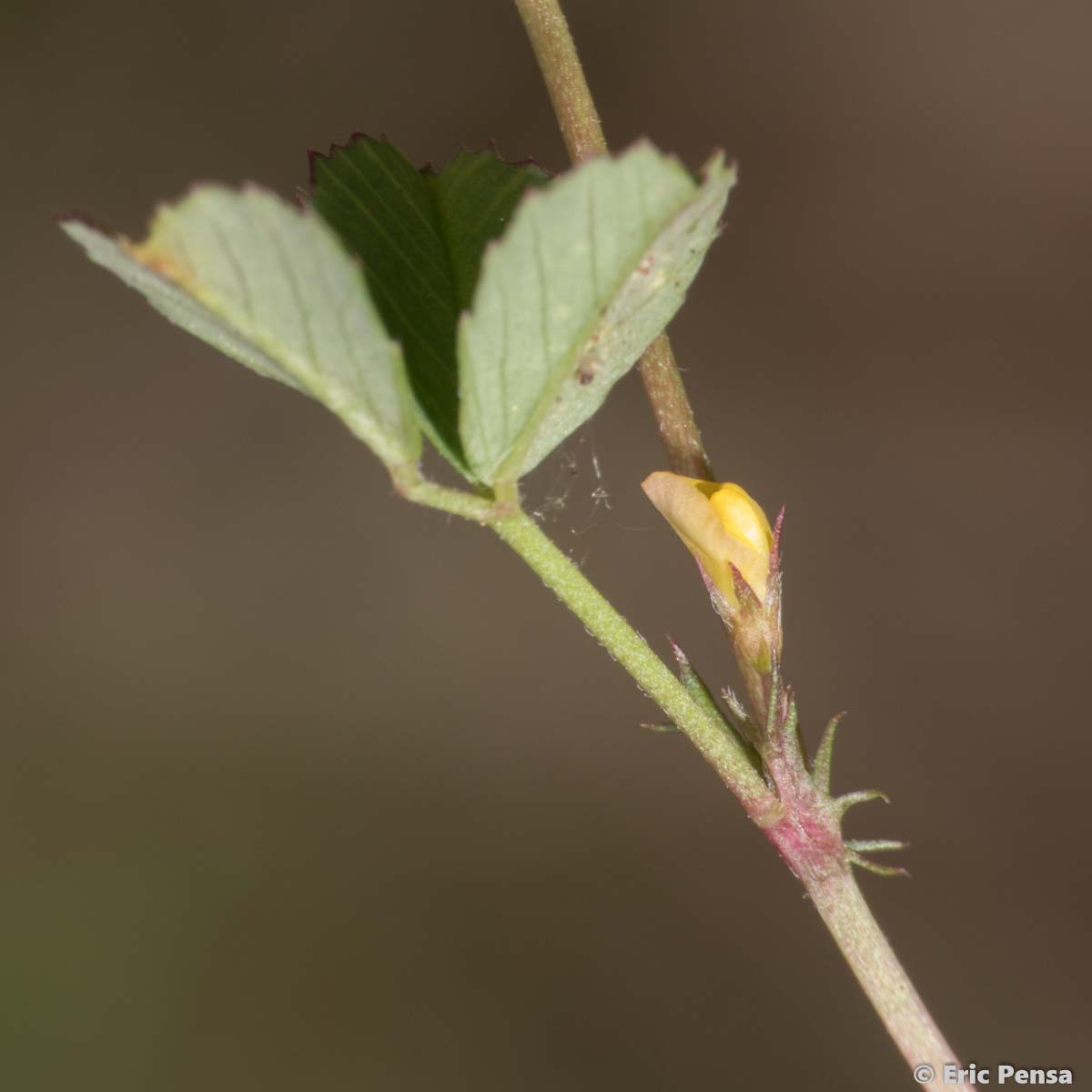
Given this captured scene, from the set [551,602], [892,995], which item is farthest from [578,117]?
[551,602]

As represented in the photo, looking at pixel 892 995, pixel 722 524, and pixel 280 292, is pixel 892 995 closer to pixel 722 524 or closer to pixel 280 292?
pixel 722 524

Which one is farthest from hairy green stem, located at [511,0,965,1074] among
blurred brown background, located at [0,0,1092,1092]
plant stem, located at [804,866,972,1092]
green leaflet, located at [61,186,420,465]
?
blurred brown background, located at [0,0,1092,1092]

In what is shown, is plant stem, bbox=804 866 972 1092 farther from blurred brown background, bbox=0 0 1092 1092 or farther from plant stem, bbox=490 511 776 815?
blurred brown background, bbox=0 0 1092 1092

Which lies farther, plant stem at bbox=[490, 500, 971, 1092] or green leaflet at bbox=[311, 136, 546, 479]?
green leaflet at bbox=[311, 136, 546, 479]

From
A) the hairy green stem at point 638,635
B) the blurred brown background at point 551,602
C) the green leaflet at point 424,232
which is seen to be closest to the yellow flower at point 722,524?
the hairy green stem at point 638,635

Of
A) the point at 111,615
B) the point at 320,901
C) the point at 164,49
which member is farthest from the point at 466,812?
the point at 164,49
